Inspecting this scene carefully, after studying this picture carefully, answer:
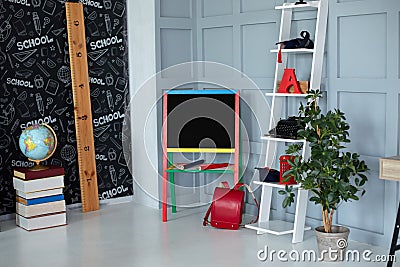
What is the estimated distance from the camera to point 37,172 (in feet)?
16.5

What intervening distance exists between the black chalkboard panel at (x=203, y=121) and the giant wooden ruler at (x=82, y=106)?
32.9 inches

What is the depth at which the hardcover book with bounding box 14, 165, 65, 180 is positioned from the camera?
4.98m

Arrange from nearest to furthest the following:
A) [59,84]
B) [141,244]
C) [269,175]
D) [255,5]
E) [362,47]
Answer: [362,47]
[141,244]
[269,175]
[255,5]
[59,84]

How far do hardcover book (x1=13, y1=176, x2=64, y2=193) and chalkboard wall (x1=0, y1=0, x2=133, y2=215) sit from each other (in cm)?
30

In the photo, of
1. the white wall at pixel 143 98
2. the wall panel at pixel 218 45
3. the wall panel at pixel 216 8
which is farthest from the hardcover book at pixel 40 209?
the wall panel at pixel 216 8

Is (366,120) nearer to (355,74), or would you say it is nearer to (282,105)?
(355,74)

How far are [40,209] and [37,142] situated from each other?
507mm

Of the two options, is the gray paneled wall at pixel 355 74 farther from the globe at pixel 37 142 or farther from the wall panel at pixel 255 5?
the globe at pixel 37 142

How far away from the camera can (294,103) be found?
4.92 metres

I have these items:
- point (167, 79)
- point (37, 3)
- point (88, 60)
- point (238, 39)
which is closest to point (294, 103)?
point (238, 39)

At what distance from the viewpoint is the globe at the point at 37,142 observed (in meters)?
5.01

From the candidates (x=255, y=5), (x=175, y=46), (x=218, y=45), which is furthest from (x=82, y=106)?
(x=255, y=5)

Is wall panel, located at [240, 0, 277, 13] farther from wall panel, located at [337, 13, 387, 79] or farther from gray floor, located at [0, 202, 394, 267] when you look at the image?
gray floor, located at [0, 202, 394, 267]

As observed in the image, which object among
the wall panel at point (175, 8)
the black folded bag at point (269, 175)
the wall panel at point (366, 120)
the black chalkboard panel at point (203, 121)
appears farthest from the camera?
the wall panel at point (175, 8)
